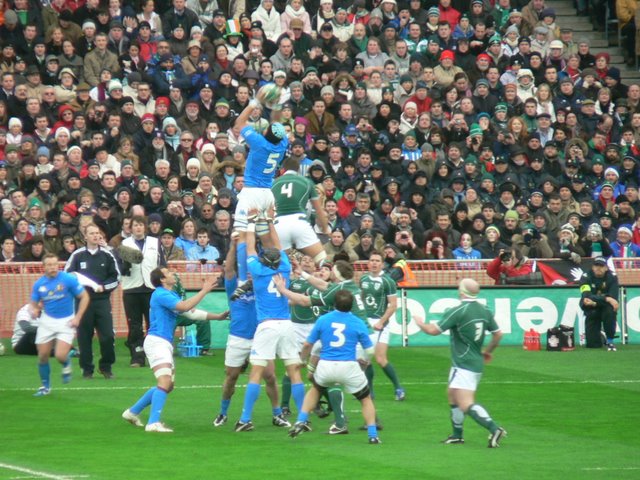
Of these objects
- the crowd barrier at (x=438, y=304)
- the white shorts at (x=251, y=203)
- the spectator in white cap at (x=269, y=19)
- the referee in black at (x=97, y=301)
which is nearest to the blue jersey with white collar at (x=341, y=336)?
the white shorts at (x=251, y=203)

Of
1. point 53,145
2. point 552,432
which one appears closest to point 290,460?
point 552,432

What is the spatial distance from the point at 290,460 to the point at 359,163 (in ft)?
49.7

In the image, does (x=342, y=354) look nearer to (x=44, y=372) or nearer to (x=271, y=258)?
(x=271, y=258)

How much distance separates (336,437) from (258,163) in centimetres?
396

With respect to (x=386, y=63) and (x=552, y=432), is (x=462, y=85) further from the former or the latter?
(x=552, y=432)

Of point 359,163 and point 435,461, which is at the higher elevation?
point 359,163

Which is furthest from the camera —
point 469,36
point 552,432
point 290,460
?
point 469,36

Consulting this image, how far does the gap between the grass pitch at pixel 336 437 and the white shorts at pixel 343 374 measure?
75cm

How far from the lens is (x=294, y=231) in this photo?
61.8 ft

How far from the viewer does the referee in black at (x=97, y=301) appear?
2144cm

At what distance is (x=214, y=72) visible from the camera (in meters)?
30.5

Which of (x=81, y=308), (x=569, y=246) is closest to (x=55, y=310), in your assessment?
(x=81, y=308)

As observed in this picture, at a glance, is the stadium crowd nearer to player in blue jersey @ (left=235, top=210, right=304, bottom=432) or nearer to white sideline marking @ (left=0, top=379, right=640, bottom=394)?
white sideline marking @ (left=0, top=379, right=640, bottom=394)

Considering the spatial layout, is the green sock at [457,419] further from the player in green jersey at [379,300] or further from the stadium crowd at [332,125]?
the stadium crowd at [332,125]
